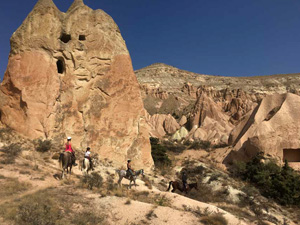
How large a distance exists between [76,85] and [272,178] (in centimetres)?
1457

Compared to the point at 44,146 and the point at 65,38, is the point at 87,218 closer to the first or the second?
the point at 44,146

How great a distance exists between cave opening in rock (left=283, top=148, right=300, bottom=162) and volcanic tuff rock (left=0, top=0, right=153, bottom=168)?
12314 millimetres

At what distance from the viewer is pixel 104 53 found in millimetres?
15219

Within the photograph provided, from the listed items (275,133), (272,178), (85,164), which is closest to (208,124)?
(275,133)

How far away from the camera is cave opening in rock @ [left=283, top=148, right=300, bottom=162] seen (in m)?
19.2

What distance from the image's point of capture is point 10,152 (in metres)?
10.3

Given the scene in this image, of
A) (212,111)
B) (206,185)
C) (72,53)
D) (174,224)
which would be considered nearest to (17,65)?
(72,53)

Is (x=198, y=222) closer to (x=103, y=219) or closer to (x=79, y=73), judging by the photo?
(x=103, y=219)

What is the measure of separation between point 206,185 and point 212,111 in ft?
99.2

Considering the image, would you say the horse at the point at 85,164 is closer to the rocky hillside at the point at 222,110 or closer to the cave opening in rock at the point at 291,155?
the rocky hillside at the point at 222,110

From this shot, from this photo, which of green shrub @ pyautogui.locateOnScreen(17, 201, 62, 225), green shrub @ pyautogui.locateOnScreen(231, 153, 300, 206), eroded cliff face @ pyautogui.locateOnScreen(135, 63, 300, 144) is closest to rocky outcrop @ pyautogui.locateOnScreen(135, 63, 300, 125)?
eroded cliff face @ pyautogui.locateOnScreen(135, 63, 300, 144)

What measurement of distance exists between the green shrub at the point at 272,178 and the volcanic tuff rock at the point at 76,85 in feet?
26.3

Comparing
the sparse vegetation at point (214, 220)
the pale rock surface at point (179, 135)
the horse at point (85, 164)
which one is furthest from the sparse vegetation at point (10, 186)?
the pale rock surface at point (179, 135)

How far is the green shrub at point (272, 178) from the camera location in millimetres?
13836
